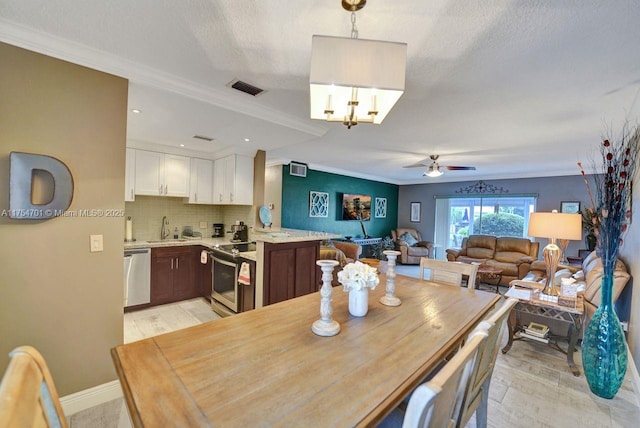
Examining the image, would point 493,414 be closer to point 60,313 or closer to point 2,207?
point 60,313

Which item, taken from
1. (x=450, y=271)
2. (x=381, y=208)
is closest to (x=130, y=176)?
(x=450, y=271)

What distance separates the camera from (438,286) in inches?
89.5

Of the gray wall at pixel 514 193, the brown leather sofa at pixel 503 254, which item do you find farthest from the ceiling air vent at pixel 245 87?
the gray wall at pixel 514 193

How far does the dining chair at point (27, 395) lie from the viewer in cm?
59

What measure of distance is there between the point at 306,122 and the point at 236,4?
169 cm

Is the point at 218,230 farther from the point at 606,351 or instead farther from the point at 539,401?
the point at 606,351

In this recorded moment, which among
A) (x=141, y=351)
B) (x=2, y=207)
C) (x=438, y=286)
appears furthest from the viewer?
(x=438, y=286)

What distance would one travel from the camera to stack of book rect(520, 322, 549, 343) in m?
2.70

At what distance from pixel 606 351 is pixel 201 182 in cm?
489

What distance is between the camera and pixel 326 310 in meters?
1.39

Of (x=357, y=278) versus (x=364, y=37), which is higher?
(x=364, y=37)

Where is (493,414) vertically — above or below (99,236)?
below

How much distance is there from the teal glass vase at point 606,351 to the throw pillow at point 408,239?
18.0 feet

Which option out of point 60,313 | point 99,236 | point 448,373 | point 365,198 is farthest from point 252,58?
point 365,198
